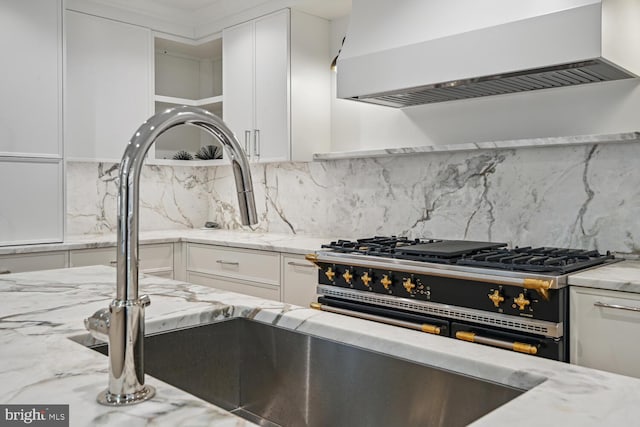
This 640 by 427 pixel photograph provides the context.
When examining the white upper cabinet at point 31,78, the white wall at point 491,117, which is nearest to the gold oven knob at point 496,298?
the white wall at point 491,117

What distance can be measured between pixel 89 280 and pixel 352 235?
2098 mm

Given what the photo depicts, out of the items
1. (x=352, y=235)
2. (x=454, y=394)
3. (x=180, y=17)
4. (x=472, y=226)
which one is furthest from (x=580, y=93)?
(x=180, y=17)

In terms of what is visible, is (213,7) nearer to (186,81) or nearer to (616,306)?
(186,81)

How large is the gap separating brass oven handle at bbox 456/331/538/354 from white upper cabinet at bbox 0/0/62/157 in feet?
8.33

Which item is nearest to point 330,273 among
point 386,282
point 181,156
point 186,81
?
point 386,282

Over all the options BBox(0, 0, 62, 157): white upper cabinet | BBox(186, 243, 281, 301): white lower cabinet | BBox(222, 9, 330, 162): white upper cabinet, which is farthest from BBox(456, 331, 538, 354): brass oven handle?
BBox(0, 0, 62, 157): white upper cabinet

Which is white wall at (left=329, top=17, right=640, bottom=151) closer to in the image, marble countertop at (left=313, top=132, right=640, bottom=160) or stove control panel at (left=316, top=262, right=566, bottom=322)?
marble countertop at (left=313, top=132, right=640, bottom=160)

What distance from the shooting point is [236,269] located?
364 centimetres

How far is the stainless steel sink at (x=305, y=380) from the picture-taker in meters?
1.03

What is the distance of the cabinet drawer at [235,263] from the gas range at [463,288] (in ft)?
1.66

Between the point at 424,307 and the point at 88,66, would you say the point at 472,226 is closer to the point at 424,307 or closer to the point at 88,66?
the point at 424,307

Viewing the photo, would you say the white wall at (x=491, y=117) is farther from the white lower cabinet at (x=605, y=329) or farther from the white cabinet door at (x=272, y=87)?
the white lower cabinet at (x=605, y=329)

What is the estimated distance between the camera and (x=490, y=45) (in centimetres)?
240

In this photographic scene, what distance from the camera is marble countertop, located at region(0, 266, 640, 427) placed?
78cm
